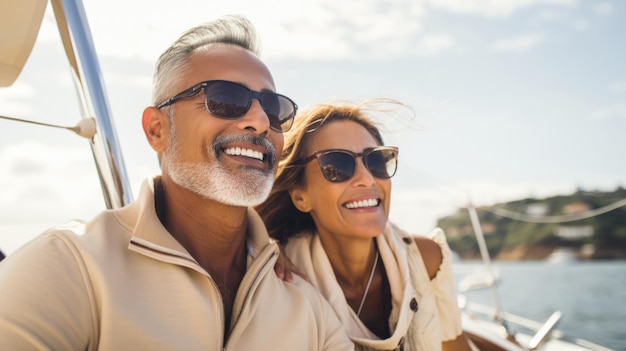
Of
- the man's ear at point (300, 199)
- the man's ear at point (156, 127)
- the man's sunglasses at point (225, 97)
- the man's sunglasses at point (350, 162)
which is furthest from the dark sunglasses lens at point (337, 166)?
the man's ear at point (156, 127)

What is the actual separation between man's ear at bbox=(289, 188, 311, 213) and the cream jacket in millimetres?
173

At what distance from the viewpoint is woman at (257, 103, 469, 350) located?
2.38 metres

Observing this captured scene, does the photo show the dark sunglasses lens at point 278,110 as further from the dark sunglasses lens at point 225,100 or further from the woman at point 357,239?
the woman at point 357,239

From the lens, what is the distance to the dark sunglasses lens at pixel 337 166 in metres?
2.40

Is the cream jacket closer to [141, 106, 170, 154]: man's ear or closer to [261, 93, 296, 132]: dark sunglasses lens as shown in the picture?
[261, 93, 296, 132]: dark sunglasses lens

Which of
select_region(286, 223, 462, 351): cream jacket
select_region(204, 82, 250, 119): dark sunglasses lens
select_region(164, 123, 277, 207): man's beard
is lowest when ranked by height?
select_region(286, 223, 462, 351): cream jacket

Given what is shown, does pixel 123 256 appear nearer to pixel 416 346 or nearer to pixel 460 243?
pixel 416 346

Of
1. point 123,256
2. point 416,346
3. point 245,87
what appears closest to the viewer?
point 123,256

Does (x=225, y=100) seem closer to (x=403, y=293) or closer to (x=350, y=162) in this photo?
(x=350, y=162)

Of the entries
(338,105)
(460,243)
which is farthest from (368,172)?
(460,243)

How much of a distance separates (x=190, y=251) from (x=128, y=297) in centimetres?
43

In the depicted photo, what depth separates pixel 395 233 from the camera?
2748 millimetres

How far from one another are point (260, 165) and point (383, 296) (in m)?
1.19

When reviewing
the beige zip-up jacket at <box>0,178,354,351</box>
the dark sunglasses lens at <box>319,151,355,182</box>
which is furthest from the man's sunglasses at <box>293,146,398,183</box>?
the beige zip-up jacket at <box>0,178,354,351</box>
